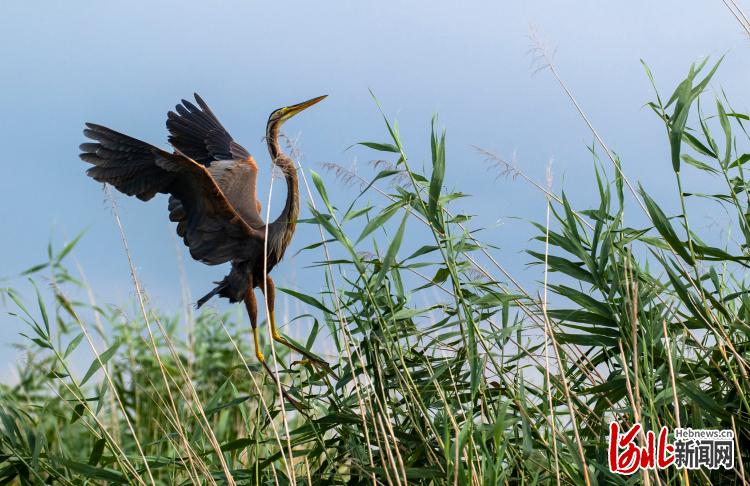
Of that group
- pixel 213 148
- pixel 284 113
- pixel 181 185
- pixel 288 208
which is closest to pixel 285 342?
pixel 288 208

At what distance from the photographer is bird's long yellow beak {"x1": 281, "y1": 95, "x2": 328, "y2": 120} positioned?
14.9 ft

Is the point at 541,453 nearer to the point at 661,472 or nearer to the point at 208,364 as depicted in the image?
the point at 661,472

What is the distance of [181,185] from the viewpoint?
14.0 ft

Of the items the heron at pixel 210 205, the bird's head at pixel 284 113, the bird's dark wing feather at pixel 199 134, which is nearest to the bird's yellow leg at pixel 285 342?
the heron at pixel 210 205

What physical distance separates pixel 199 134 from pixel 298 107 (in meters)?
1.15

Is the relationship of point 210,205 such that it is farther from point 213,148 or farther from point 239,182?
point 213,148

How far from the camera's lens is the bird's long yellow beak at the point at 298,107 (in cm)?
453

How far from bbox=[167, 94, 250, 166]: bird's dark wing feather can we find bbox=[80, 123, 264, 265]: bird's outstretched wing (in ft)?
3.25

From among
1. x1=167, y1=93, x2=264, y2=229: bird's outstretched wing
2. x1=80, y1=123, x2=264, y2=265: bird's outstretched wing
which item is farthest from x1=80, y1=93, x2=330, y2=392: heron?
x1=167, y1=93, x2=264, y2=229: bird's outstretched wing

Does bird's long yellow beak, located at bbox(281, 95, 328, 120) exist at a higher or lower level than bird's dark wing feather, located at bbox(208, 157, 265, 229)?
higher

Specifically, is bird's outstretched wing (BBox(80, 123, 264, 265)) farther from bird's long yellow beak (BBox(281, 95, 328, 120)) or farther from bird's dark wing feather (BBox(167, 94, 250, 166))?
bird's dark wing feather (BBox(167, 94, 250, 166))

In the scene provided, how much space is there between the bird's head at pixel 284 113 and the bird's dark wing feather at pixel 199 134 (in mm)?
791

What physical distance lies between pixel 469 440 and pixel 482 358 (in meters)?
0.44

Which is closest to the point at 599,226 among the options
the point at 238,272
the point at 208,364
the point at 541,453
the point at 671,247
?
the point at 671,247
